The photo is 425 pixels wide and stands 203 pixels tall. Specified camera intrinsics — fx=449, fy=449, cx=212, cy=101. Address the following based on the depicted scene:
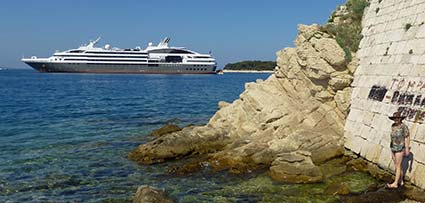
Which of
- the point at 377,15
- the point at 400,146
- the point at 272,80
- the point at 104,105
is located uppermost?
the point at 377,15

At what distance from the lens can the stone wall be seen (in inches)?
461

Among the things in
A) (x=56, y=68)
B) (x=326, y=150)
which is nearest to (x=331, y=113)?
(x=326, y=150)

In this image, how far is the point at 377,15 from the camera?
16688 mm

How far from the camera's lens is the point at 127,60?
10825 centimetres

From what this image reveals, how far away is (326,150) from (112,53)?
3837 inches

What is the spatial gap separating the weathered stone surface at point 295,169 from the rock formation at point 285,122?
3cm

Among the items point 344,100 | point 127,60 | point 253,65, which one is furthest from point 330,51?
point 253,65

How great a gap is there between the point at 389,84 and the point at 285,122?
3930 mm

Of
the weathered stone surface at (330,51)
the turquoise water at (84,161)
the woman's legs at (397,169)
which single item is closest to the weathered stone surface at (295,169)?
the turquoise water at (84,161)

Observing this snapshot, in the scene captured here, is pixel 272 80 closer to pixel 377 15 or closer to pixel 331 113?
pixel 331 113

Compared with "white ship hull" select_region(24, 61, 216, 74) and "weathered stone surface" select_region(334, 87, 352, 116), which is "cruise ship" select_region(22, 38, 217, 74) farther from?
"weathered stone surface" select_region(334, 87, 352, 116)

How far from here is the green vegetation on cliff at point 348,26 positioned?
16719 millimetres

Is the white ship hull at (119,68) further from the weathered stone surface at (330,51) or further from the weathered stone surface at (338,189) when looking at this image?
the weathered stone surface at (338,189)

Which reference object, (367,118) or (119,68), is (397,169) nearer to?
(367,118)
